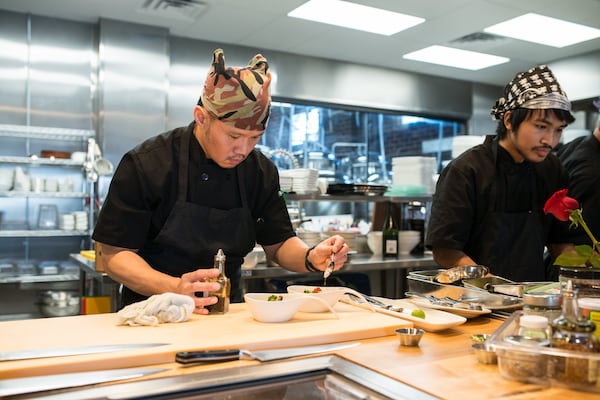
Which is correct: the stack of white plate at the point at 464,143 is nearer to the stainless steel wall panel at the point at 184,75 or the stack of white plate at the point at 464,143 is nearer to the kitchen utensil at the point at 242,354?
the stainless steel wall panel at the point at 184,75

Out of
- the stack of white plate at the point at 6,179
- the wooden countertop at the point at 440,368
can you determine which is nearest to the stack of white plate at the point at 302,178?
the stack of white plate at the point at 6,179

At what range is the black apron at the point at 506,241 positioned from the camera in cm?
231

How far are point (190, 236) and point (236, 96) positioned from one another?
49cm

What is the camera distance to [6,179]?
15.4 ft

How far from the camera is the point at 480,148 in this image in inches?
94.5

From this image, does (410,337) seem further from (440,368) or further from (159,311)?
(159,311)

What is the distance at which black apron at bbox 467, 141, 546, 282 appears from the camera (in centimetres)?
231

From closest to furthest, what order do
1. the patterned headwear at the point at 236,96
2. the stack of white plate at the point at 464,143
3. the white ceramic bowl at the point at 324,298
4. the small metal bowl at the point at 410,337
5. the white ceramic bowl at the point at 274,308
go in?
the small metal bowl at the point at 410,337, the white ceramic bowl at the point at 274,308, the white ceramic bowl at the point at 324,298, the patterned headwear at the point at 236,96, the stack of white plate at the point at 464,143

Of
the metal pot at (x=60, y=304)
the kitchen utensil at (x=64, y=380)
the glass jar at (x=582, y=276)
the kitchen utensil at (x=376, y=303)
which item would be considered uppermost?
the glass jar at (x=582, y=276)

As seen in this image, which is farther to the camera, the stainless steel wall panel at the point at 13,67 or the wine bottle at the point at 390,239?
the stainless steel wall panel at the point at 13,67

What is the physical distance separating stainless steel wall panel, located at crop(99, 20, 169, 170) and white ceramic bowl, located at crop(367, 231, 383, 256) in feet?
7.89

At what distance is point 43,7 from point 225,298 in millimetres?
4395

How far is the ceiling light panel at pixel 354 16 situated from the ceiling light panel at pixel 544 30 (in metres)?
0.87

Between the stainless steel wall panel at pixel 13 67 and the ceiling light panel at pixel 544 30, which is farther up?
the ceiling light panel at pixel 544 30
